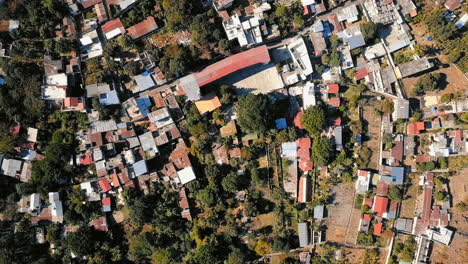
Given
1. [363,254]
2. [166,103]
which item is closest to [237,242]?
[363,254]

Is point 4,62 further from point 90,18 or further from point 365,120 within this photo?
point 365,120

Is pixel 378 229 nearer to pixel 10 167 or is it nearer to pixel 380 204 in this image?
pixel 380 204

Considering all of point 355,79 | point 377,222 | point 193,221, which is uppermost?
point 355,79

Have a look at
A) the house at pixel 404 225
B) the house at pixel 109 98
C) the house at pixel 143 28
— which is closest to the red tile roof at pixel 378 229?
the house at pixel 404 225

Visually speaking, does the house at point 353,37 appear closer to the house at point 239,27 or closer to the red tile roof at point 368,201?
the house at point 239,27

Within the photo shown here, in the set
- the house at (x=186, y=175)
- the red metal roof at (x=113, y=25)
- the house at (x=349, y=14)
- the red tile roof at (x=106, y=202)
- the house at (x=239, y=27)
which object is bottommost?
the red tile roof at (x=106, y=202)
